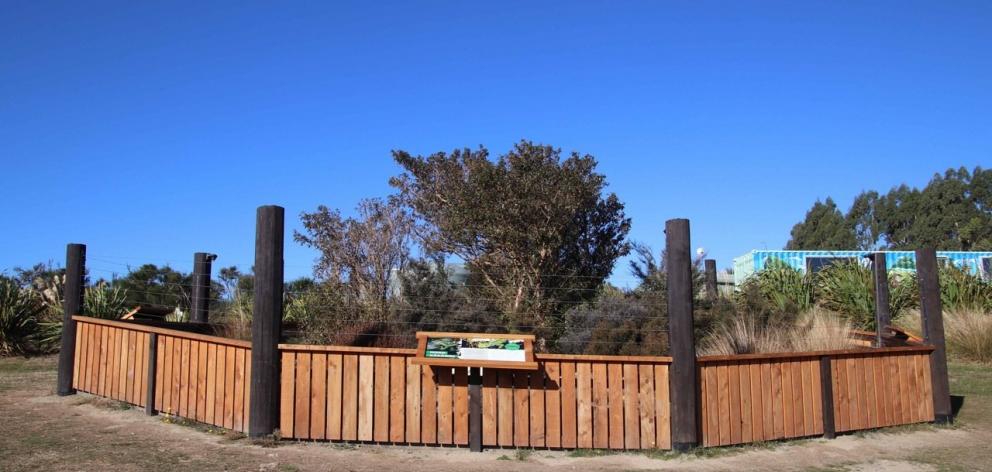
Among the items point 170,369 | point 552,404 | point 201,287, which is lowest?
point 552,404

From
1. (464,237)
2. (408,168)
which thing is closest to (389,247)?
(464,237)

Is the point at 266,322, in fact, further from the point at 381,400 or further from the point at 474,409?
the point at 474,409

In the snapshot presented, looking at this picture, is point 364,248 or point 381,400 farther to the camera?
point 364,248

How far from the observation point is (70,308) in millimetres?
10492

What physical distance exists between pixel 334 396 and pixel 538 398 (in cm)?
219

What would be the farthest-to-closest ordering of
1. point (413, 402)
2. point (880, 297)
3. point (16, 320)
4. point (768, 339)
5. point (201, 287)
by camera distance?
1. point (16, 320)
2. point (201, 287)
3. point (768, 339)
4. point (880, 297)
5. point (413, 402)

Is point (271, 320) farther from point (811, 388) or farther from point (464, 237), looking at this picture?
point (464, 237)

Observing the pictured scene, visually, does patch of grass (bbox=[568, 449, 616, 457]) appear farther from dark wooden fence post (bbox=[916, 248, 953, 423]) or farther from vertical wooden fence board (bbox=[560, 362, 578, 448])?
dark wooden fence post (bbox=[916, 248, 953, 423])

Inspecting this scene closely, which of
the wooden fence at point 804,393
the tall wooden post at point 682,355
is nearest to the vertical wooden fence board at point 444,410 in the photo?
the tall wooden post at point 682,355

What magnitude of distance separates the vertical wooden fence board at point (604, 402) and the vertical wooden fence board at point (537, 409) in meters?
0.54

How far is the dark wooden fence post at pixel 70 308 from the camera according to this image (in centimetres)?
1029

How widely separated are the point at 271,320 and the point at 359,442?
164cm

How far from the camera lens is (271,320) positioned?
791 centimetres

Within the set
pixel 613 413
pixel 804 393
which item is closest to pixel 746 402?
pixel 804 393
